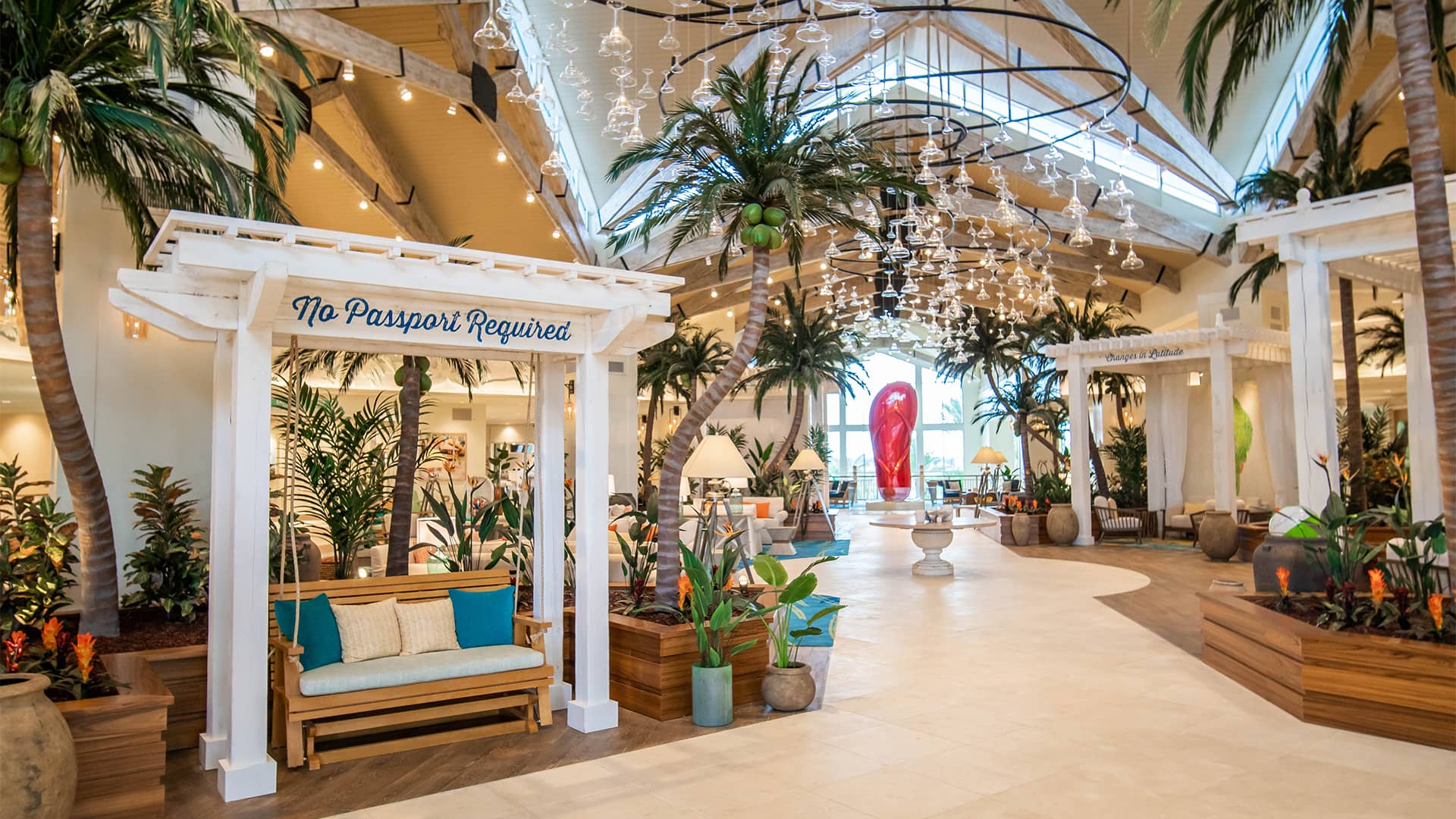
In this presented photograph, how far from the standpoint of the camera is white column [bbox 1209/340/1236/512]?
49.0ft

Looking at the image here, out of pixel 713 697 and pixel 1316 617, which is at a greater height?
pixel 1316 617

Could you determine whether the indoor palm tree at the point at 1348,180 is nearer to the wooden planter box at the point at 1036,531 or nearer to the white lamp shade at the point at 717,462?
the wooden planter box at the point at 1036,531

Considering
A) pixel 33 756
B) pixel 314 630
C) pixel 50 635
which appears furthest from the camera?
pixel 314 630

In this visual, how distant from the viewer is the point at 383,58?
29.8 feet

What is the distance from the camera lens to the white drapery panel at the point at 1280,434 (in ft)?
54.8

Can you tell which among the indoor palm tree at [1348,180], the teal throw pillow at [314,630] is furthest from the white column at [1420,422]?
the teal throw pillow at [314,630]

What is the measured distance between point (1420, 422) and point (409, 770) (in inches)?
427

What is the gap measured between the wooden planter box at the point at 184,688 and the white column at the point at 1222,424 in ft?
45.0

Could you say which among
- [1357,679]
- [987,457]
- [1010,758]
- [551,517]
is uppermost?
[987,457]

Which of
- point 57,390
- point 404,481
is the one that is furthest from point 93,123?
point 404,481

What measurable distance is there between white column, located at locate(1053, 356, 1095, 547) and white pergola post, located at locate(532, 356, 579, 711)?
41.2 feet

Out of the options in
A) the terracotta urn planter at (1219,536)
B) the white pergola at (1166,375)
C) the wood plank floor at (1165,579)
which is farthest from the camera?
the white pergola at (1166,375)

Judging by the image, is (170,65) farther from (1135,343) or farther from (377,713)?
(1135,343)

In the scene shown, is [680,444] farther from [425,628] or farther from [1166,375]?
[1166,375]
